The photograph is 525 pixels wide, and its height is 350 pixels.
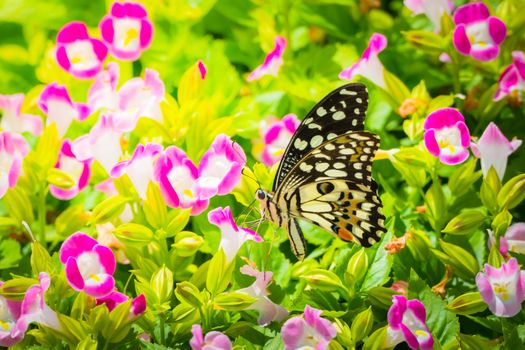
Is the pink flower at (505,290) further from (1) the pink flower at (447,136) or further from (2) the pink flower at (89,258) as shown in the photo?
(2) the pink flower at (89,258)

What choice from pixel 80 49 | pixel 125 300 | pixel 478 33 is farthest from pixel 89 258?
Result: pixel 478 33

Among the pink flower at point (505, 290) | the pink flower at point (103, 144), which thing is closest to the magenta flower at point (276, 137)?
the pink flower at point (103, 144)

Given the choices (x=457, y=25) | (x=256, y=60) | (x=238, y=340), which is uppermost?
(x=457, y=25)

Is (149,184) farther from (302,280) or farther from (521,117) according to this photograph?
(521,117)

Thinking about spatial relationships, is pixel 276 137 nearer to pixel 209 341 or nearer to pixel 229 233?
pixel 229 233

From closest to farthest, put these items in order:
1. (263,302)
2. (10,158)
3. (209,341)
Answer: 1. (209,341)
2. (263,302)
3. (10,158)

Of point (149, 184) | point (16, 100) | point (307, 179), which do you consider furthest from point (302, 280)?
point (16, 100)

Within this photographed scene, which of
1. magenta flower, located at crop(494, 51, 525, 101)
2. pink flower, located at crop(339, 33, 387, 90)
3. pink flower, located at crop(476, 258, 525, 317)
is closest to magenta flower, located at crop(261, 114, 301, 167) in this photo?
pink flower, located at crop(339, 33, 387, 90)
